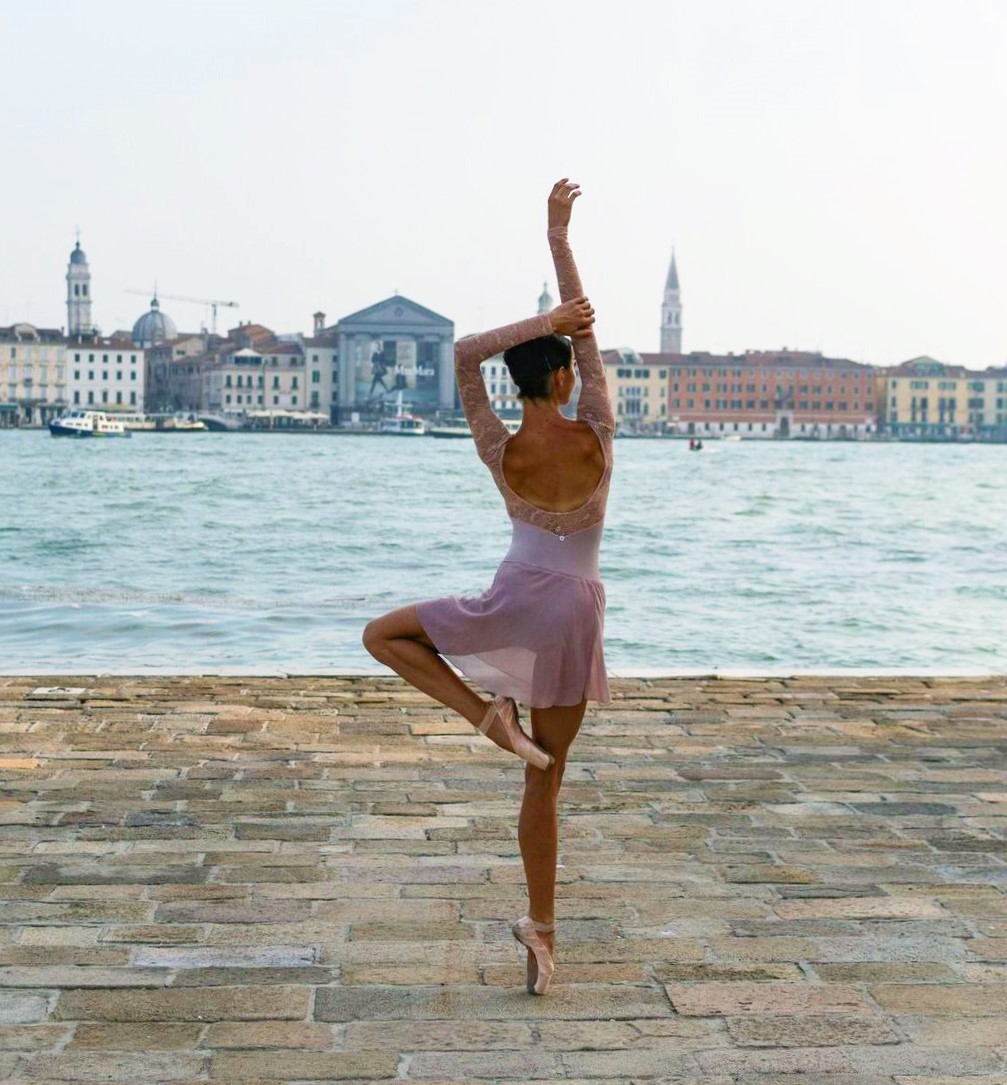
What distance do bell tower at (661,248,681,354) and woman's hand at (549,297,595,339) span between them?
15708 centimetres

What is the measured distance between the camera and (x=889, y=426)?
130250mm

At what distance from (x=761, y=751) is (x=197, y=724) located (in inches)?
67.7

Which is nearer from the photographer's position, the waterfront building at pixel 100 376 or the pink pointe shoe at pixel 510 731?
the pink pointe shoe at pixel 510 731

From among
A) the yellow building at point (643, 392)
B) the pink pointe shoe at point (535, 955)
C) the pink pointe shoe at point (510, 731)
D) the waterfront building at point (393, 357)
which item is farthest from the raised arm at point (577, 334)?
the yellow building at point (643, 392)

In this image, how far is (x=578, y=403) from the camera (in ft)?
9.02

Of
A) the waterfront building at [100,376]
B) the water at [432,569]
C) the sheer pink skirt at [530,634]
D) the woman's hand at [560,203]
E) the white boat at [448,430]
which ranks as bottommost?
the water at [432,569]

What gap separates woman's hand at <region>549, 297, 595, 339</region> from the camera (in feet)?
8.98

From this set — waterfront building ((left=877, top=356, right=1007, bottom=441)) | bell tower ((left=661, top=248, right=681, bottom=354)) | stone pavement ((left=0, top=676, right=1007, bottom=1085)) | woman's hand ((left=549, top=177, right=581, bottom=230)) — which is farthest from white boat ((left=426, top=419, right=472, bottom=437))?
woman's hand ((left=549, top=177, right=581, bottom=230))

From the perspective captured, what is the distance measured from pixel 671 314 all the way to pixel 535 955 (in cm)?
15923

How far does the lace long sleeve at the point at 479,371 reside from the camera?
8.96 feet

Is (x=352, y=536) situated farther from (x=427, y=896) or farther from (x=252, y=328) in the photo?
(x=252, y=328)

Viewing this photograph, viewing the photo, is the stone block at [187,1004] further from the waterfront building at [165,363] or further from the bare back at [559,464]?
the waterfront building at [165,363]

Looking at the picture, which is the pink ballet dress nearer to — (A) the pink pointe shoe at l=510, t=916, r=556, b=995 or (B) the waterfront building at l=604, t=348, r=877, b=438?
(A) the pink pointe shoe at l=510, t=916, r=556, b=995

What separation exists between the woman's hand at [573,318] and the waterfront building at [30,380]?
118 m
